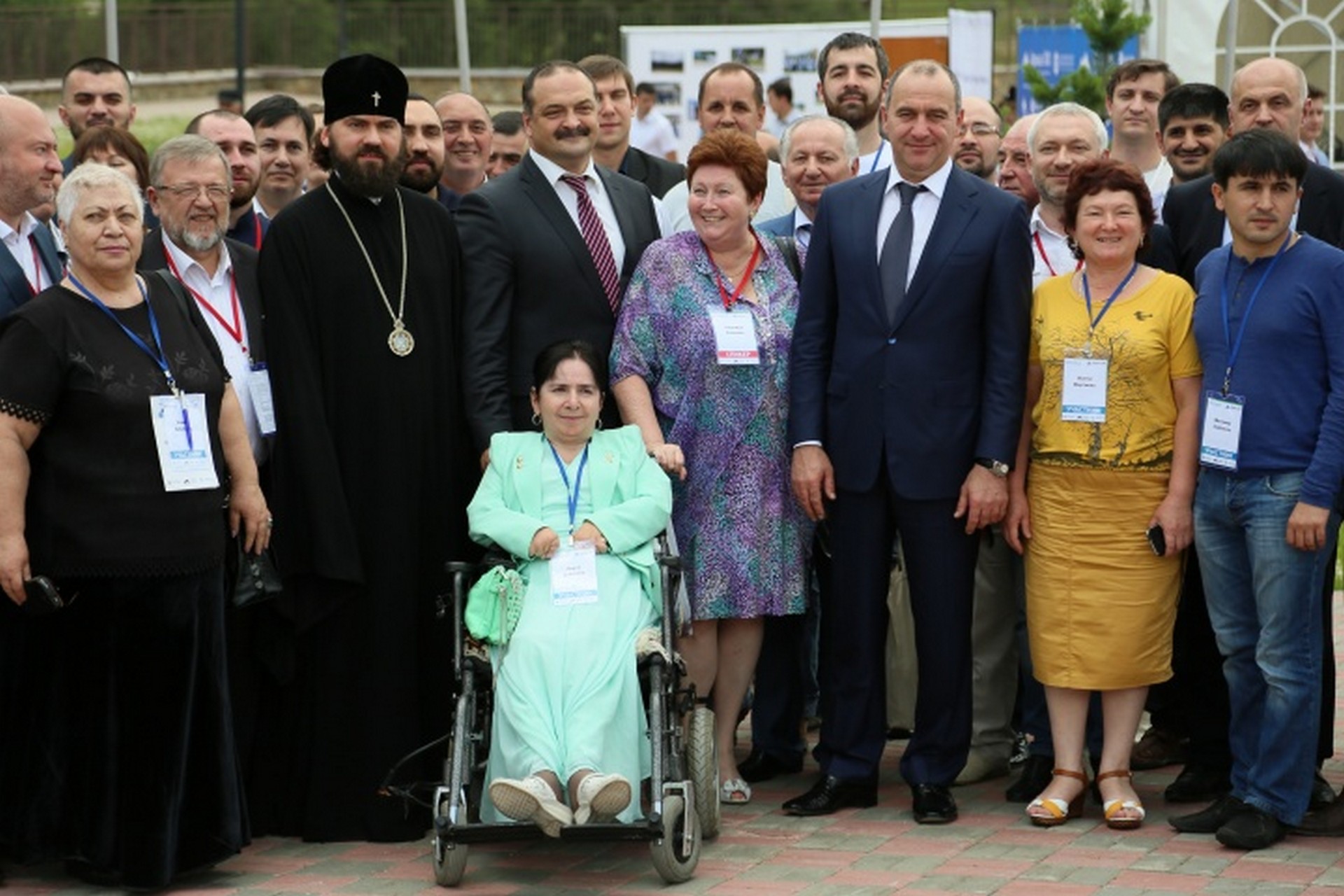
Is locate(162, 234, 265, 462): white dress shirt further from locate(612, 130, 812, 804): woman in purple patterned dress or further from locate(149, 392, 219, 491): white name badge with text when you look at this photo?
locate(612, 130, 812, 804): woman in purple patterned dress

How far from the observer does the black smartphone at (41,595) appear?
5.86m

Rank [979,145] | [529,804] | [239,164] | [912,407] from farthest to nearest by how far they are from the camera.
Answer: [979,145] < [239,164] < [912,407] < [529,804]

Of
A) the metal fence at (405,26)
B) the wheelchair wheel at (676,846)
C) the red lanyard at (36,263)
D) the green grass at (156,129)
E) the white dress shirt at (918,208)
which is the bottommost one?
the wheelchair wheel at (676,846)

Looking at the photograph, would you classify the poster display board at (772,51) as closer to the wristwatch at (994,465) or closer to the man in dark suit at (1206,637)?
the man in dark suit at (1206,637)

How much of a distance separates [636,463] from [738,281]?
2.62 ft

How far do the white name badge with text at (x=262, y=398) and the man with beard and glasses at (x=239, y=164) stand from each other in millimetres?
807

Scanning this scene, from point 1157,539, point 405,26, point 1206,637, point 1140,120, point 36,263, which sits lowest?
point 1206,637

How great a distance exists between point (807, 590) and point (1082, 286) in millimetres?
1401

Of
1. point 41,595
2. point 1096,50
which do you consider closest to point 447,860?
point 41,595

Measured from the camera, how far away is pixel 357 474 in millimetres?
6781

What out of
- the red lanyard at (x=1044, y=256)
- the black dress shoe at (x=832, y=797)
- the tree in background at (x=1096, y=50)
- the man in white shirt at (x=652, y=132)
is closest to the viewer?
the black dress shoe at (x=832, y=797)

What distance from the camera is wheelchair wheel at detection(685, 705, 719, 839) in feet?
21.1

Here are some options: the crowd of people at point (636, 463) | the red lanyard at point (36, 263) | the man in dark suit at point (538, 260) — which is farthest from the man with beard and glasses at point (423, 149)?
the red lanyard at point (36, 263)

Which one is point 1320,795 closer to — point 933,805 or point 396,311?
point 933,805
